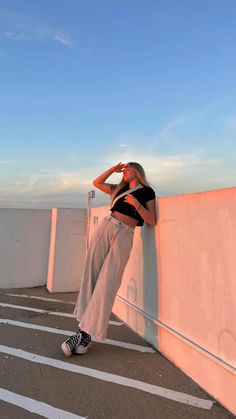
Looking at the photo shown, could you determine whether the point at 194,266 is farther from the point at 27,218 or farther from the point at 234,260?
the point at 27,218

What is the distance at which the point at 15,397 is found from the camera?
9.23 feet

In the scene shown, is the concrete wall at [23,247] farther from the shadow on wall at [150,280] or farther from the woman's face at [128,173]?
the woman's face at [128,173]

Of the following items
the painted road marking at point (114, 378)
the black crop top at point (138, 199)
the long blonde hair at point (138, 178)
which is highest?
the long blonde hair at point (138, 178)

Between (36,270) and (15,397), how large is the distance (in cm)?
456

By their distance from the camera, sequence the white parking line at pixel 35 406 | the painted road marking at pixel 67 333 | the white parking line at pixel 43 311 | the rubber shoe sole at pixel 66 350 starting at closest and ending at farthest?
the white parking line at pixel 35 406 → the rubber shoe sole at pixel 66 350 → the painted road marking at pixel 67 333 → the white parking line at pixel 43 311

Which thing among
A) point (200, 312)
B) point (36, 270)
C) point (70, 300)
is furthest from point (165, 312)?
point (36, 270)

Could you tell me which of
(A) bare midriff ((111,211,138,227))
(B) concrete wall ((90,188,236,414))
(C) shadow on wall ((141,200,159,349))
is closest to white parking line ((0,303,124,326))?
(B) concrete wall ((90,188,236,414))

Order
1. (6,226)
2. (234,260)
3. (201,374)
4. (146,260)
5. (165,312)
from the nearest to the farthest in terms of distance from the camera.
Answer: (234,260)
(201,374)
(165,312)
(146,260)
(6,226)

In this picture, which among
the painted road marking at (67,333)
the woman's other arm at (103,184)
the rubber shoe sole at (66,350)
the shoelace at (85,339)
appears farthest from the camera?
the woman's other arm at (103,184)

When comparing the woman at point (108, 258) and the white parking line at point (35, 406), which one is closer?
the white parking line at point (35, 406)

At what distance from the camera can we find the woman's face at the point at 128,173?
3943 millimetres

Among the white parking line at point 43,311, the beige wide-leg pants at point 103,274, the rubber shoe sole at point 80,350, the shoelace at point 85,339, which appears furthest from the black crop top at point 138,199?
the white parking line at point 43,311

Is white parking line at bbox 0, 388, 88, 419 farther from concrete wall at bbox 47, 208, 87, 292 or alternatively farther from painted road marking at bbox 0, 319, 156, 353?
concrete wall at bbox 47, 208, 87, 292

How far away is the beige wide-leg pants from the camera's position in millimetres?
3674
